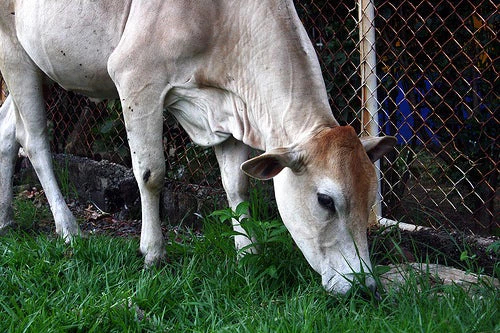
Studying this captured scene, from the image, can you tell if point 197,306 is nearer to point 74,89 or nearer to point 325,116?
point 325,116

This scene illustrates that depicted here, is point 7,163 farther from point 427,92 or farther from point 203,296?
point 427,92

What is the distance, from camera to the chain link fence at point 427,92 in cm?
440

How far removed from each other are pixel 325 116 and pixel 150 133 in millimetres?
923

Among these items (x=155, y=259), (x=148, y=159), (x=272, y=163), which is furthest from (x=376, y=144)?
(x=155, y=259)

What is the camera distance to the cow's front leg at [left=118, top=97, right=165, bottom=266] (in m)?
3.98

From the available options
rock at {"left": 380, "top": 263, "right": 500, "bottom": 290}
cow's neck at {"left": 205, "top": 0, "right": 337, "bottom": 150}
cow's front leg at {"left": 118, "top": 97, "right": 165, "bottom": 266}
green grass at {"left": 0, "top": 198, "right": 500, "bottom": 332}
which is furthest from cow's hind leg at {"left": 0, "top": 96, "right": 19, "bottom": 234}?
rock at {"left": 380, "top": 263, "right": 500, "bottom": 290}

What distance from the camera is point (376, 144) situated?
3.60 meters

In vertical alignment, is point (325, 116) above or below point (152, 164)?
above

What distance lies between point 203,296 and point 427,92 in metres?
1.73

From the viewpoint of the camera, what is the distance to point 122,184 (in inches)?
216

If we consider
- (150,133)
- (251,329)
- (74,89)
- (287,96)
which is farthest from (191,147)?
(251,329)

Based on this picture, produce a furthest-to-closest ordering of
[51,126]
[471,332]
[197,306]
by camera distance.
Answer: [51,126]
[197,306]
[471,332]

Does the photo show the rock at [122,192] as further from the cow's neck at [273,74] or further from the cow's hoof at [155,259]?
the cow's neck at [273,74]

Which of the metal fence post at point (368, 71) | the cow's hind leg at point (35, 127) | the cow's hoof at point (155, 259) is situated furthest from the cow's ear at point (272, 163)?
the cow's hind leg at point (35, 127)
